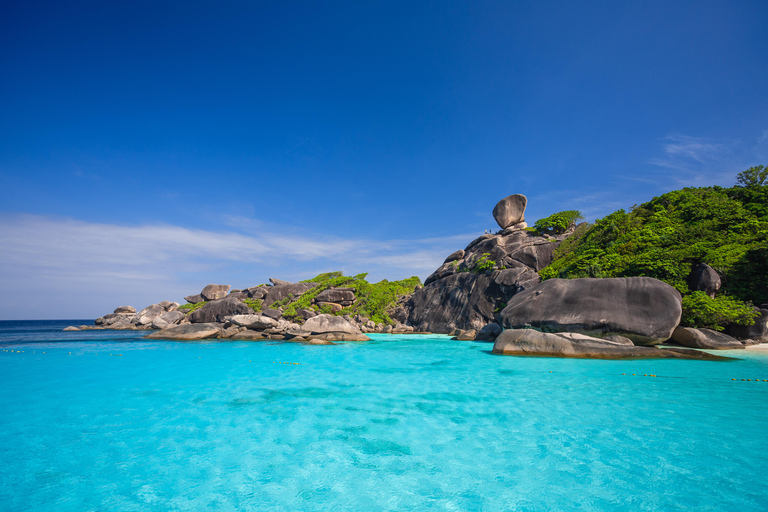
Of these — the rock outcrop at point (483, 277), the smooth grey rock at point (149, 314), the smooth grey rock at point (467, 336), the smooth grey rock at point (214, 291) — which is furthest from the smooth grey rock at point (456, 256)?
the smooth grey rock at point (149, 314)

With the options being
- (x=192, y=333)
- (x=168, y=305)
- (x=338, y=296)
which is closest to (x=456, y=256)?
(x=338, y=296)

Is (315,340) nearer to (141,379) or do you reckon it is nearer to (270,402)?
(141,379)

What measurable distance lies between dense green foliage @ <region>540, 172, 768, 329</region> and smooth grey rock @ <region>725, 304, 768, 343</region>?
0.66m

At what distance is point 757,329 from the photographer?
50.2ft

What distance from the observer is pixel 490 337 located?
2328cm

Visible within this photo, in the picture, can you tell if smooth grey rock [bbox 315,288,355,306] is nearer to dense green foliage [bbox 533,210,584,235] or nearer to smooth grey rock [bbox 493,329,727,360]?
dense green foliage [bbox 533,210,584,235]

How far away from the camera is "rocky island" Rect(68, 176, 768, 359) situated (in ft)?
47.7

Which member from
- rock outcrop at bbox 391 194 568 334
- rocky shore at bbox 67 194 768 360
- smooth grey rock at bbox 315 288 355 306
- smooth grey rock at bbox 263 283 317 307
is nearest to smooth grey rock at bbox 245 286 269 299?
rocky shore at bbox 67 194 768 360

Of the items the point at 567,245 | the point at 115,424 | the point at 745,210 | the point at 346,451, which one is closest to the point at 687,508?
the point at 346,451

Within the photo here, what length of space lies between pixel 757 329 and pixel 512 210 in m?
25.4

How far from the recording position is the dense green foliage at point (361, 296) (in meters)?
41.1

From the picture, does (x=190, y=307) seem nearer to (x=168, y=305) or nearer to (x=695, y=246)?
(x=168, y=305)

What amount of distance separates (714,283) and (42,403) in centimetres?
2487

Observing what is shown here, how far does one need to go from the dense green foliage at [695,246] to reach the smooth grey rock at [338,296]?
23.5m
